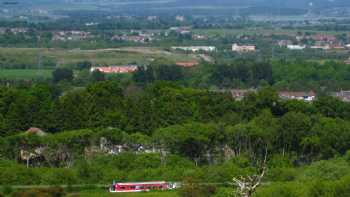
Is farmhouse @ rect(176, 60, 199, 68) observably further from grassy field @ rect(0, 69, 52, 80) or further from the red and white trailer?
the red and white trailer

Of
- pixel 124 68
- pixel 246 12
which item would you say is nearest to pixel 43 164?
pixel 124 68

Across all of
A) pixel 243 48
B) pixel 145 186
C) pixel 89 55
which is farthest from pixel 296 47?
pixel 145 186

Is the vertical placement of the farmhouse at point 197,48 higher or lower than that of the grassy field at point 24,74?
lower

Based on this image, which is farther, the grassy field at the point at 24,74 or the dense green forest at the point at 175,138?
the grassy field at the point at 24,74

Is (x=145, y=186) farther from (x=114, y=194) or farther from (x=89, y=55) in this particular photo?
(x=89, y=55)

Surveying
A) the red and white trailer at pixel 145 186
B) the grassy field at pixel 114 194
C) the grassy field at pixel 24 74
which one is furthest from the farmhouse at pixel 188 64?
the grassy field at pixel 114 194

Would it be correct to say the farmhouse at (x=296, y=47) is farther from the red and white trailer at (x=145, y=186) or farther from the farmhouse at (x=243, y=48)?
the red and white trailer at (x=145, y=186)

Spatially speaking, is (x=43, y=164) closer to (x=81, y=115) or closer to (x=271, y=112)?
(x=81, y=115)
